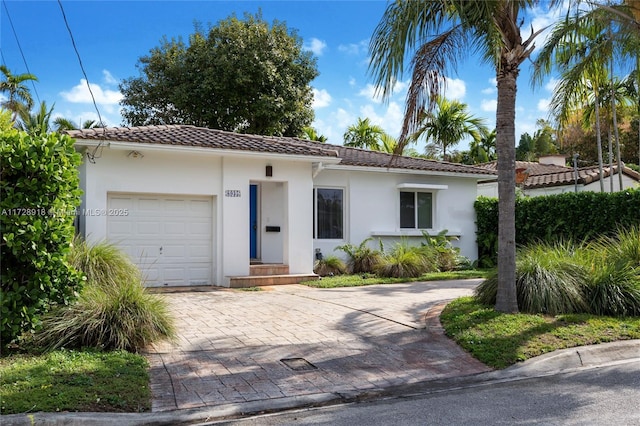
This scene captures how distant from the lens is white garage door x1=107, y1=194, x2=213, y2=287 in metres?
12.5

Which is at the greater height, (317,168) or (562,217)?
(317,168)

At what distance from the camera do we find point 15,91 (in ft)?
102

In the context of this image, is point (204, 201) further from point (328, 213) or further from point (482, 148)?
point (482, 148)

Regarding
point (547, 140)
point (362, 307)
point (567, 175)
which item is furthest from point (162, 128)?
point (547, 140)

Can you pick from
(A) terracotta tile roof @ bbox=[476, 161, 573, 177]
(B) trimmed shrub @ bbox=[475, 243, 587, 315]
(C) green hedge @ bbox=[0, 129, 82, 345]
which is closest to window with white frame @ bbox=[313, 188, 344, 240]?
(B) trimmed shrub @ bbox=[475, 243, 587, 315]

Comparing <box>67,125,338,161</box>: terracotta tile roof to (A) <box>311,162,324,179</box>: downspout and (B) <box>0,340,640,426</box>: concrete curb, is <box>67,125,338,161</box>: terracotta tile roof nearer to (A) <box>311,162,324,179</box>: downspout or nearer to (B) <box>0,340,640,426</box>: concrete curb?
(A) <box>311,162,324,179</box>: downspout

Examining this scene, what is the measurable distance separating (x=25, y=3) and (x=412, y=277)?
1091 centimetres

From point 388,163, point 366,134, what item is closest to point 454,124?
point 366,134

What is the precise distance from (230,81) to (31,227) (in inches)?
757

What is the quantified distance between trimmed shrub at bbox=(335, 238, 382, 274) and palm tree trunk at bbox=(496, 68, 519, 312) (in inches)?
288

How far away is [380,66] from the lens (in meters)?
8.32

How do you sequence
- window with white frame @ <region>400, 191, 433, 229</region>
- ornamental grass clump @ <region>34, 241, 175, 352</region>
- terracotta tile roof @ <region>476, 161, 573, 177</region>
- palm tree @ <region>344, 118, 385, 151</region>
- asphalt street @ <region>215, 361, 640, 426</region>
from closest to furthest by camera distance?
1. asphalt street @ <region>215, 361, 640, 426</region>
2. ornamental grass clump @ <region>34, 241, 175, 352</region>
3. window with white frame @ <region>400, 191, 433, 229</region>
4. terracotta tile roof @ <region>476, 161, 573, 177</region>
5. palm tree @ <region>344, 118, 385, 151</region>

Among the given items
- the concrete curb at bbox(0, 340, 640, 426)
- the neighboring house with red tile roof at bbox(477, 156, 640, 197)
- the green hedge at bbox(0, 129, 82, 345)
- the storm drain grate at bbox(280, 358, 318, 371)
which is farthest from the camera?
the neighboring house with red tile roof at bbox(477, 156, 640, 197)

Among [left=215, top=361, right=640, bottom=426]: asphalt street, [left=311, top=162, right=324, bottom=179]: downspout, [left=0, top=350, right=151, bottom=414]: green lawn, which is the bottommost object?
[left=215, top=361, right=640, bottom=426]: asphalt street
